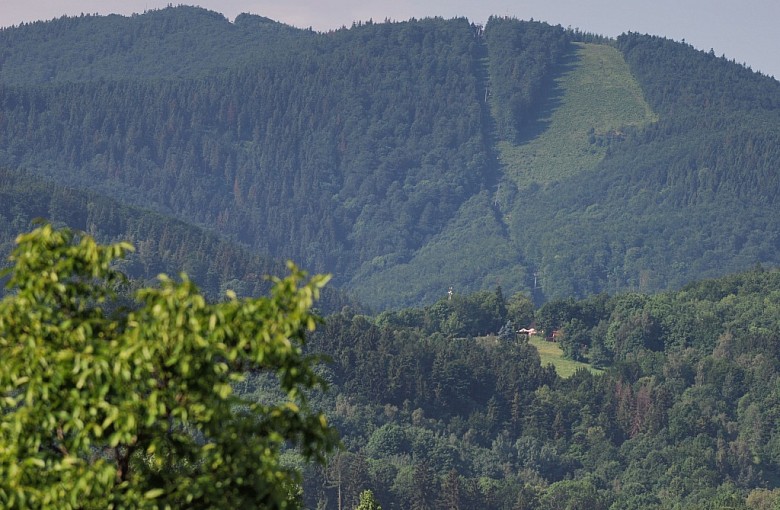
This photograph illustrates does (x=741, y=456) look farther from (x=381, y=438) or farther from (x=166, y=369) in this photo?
(x=166, y=369)

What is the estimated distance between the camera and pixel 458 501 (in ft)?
508

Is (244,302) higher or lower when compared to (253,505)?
higher

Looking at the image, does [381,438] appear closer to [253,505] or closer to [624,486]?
[624,486]

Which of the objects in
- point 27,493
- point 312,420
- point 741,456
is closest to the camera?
point 27,493

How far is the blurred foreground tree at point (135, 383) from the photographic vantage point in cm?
1689

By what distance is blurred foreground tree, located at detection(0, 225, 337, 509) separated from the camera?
665 inches

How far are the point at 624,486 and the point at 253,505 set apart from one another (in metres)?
170

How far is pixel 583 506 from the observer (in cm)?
16338

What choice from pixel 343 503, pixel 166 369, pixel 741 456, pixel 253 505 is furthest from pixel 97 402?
pixel 741 456

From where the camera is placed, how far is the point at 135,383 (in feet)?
55.9

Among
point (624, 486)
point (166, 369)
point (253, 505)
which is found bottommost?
point (624, 486)

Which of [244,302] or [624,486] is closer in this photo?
[244,302]

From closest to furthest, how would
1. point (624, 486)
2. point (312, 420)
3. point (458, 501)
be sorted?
point (312, 420) → point (458, 501) → point (624, 486)

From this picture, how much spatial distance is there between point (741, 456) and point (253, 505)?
18688 cm
